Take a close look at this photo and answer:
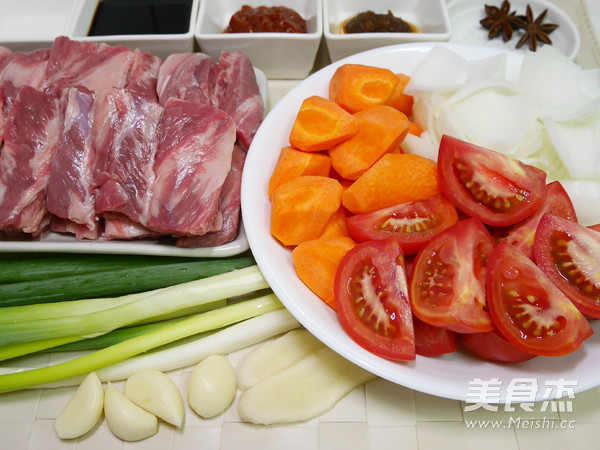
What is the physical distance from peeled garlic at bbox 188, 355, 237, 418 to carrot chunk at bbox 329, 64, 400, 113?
119 centimetres

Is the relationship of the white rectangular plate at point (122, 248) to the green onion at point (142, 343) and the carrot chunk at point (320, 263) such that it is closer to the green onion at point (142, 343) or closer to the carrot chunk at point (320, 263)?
the green onion at point (142, 343)

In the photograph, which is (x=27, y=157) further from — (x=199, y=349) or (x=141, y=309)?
(x=199, y=349)

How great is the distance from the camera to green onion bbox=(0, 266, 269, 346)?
6.24 feet

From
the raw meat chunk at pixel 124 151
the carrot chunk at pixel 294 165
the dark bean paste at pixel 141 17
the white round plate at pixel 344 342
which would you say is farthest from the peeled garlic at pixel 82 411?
the dark bean paste at pixel 141 17

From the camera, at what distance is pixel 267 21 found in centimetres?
290

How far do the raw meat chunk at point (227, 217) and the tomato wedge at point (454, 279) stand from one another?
0.81 meters

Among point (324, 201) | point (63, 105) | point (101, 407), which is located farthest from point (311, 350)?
point (63, 105)

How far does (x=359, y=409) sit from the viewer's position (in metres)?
1.94

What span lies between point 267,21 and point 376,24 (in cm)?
64

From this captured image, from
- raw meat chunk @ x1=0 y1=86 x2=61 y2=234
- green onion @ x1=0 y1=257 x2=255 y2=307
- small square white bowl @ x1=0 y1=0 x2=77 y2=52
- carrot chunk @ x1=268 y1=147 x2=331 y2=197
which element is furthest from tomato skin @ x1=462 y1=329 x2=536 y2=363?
small square white bowl @ x1=0 y1=0 x2=77 y2=52

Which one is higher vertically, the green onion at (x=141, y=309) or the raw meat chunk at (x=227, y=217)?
the raw meat chunk at (x=227, y=217)

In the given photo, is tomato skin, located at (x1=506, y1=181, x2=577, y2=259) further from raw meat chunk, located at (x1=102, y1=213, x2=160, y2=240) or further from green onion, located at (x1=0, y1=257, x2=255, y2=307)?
raw meat chunk, located at (x1=102, y1=213, x2=160, y2=240)

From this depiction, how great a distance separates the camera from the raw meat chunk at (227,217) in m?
2.06

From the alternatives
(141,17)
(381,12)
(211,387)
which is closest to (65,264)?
(211,387)
